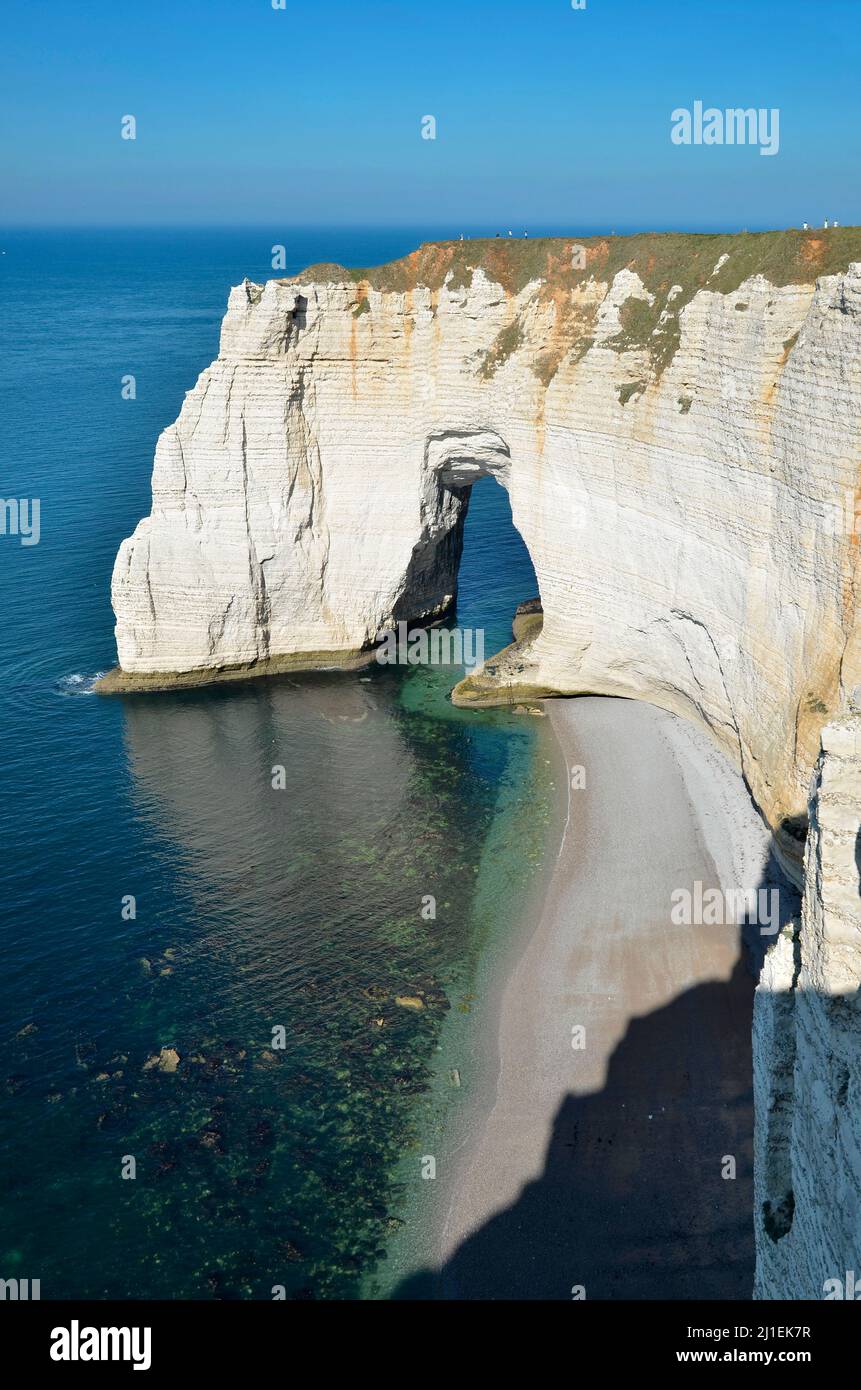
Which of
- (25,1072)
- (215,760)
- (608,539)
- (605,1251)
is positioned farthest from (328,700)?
(605,1251)

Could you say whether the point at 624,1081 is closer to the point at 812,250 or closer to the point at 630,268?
the point at 812,250

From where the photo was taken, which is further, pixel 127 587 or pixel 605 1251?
pixel 127 587

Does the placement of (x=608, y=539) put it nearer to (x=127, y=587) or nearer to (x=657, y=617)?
(x=657, y=617)

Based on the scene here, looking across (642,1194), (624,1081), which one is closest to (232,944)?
(624,1081)

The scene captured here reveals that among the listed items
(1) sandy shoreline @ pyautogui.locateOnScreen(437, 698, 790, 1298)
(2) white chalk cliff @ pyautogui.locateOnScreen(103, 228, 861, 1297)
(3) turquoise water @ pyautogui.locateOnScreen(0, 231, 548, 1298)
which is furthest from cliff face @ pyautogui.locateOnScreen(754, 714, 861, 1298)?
(2) white chalk cliff @ pyautogui.locateOnScreen(103, 228, 861, 1297)

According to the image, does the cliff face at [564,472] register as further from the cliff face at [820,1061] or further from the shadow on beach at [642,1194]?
the cliff face at [820,1061]
